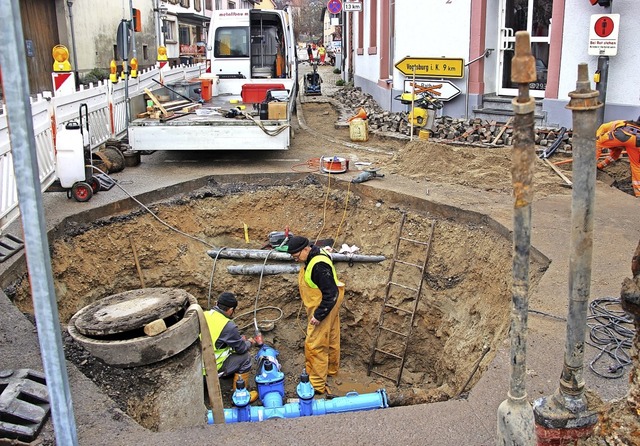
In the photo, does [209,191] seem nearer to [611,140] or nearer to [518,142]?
[611,140]

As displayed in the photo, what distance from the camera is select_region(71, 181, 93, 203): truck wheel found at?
7.79 metres

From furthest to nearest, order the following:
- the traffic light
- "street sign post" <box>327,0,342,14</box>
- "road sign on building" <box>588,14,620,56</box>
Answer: "street sign post" <box>327,0,342,14</box> → the traffic light → "road sign on building" <box>588,14,620,56</box>

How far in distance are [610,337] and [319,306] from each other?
3245 millimetres

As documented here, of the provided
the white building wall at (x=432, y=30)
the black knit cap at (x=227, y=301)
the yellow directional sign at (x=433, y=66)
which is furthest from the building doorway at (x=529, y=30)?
the black knit cap at (x=227, y=301)

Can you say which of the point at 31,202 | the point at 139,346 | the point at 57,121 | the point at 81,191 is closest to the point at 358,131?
the point at 57,121

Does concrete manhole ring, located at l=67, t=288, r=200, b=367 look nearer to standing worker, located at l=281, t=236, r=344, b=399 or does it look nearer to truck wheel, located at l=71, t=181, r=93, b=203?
standing worker, located at l=281, t=236, r=344, b=399

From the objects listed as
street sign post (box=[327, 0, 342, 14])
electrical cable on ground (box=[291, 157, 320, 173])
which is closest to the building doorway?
electrical cable on ground (box=[291, 157, 320, 173])

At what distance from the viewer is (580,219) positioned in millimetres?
2195

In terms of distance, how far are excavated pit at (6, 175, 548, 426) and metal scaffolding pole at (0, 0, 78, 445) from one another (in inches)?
149

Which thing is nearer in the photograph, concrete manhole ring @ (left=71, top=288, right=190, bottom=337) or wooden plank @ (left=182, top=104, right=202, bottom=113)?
concrete manhole ring @ (left=71, top=288, right=190, bottom=337)

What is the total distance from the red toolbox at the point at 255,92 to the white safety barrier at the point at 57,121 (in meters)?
2.32

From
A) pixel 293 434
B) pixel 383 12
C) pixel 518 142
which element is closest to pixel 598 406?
pixel 518 142

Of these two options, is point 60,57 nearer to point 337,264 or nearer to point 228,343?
point 337,264

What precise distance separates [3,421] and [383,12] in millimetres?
15298
